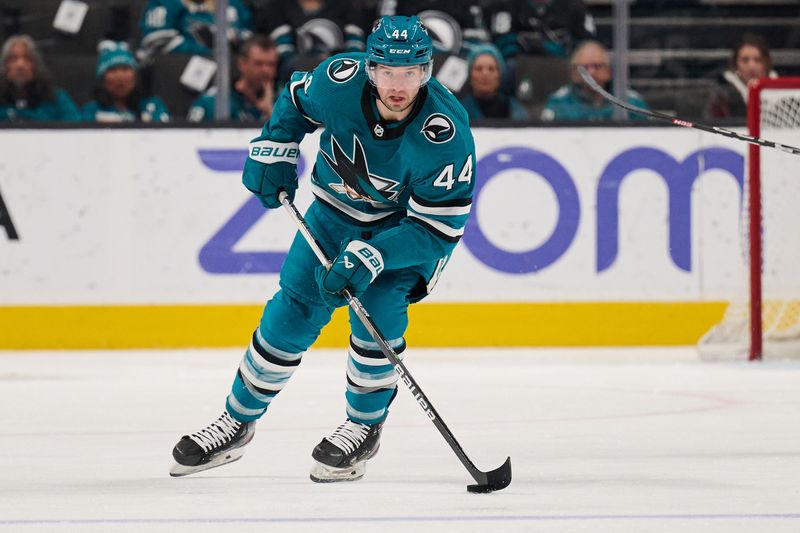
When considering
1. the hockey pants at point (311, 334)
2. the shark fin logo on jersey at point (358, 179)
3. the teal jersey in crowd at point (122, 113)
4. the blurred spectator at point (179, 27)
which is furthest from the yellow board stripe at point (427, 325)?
the shark fin logo on jersey at point (358, 179)

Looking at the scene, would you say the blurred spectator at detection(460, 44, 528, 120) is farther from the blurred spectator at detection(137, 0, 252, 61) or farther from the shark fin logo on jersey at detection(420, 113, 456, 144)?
the shark fin logo on jersey at detection(420, 113, 456, 144)

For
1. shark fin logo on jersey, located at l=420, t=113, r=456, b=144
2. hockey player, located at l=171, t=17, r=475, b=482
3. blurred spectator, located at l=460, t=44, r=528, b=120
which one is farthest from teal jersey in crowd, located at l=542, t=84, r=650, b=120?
shark fin logo on jersey, located at l=420, t=113, r=456, b=144

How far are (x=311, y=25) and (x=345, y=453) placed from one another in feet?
12.6

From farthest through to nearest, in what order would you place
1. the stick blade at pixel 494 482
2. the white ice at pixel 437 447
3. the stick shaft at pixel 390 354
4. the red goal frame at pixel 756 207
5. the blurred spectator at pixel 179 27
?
the blurred spectator at pixel 179 27 < the red goal frame at pixel 756 207 < the stick shaft at pixel 390 354 < the stick blade at pixel 494 482 < the white ice at pixel 437 447

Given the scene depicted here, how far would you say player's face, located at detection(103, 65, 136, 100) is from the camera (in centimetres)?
658

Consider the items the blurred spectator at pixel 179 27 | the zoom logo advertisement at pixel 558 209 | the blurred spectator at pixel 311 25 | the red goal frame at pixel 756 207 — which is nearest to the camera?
the red goal frame at pixel 756 207

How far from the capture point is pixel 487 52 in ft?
22.0

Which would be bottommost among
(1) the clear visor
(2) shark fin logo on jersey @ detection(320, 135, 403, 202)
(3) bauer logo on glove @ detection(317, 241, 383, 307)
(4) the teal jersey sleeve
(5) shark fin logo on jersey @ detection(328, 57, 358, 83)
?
(3) bauer logo on glove @ detection(317, 241, 383, 307)

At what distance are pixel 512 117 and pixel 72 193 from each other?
1918mm

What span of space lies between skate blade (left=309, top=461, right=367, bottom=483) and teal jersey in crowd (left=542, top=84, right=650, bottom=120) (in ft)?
11.3

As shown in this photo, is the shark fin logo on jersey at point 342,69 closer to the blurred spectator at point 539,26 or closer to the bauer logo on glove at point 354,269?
the bauer logo on glove at point 354,269

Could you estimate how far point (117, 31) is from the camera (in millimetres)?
6762

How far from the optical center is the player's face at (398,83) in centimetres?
318

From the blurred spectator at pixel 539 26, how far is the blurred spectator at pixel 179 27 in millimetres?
1181
